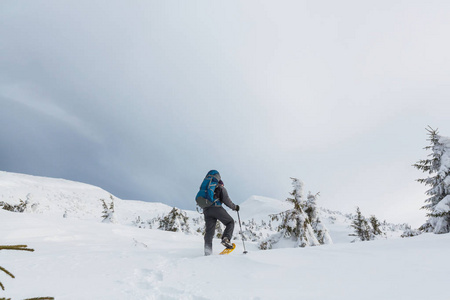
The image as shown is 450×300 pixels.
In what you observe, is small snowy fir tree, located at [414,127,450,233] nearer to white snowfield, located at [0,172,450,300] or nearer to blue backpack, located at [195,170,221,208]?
white snowfield, located at [0,172,450,300]

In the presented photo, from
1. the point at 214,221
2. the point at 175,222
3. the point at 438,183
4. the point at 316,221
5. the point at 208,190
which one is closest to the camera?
the point at 208,190

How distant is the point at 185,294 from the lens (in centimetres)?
348

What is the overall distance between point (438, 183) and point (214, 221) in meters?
15.3

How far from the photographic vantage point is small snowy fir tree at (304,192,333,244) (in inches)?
744

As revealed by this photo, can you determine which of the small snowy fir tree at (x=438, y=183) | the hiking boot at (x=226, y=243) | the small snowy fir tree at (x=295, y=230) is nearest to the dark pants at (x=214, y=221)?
the hiking boot at (x=226, y=243)

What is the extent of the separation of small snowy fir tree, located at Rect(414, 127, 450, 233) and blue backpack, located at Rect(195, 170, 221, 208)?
13226 mm

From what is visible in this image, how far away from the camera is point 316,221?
19.6 metres

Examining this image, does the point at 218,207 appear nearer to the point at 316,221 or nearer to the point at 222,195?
the point at 222,195

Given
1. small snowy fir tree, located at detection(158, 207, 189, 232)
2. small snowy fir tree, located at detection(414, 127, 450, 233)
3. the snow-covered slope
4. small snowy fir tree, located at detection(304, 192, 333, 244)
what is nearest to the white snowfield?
the snow-covered slope

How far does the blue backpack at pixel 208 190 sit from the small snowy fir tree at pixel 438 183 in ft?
43.4

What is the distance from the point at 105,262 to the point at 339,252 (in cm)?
508

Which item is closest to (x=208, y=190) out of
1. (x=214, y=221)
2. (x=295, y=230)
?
(x=214, y=221)

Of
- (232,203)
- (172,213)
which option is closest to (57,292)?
(232,203)

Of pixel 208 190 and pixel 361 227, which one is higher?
pixel 208 190
